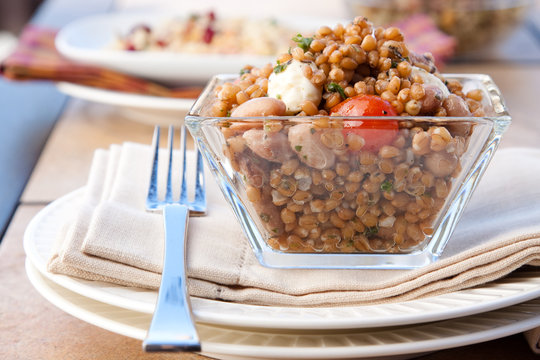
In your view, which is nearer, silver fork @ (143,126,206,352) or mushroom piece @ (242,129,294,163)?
silver fork @ (143,126,206,352)

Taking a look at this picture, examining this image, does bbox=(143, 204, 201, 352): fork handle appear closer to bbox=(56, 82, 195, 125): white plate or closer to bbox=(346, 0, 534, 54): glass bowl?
bbox=(56, 82, 195, 125): white plate

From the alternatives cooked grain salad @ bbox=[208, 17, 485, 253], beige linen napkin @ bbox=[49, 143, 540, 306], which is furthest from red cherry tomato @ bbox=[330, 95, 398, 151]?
beige linen napkin @ bbox=[49, 143, 540, 306]

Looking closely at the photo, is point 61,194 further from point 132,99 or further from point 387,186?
point 387,186

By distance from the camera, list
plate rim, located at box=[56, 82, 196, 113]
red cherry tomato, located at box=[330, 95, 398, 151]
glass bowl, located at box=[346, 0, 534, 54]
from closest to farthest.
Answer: red cherry tomato, located at box=[330, 95, 398, 151]
plate rim, located at box=[56, 82, 196, 113]
glass bowl, located at box=[346, 0, 534, 54]

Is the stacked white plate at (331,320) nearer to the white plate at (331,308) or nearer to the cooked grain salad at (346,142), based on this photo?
the white plate at (331,308)

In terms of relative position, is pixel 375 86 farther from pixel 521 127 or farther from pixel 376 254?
pixel 521 127

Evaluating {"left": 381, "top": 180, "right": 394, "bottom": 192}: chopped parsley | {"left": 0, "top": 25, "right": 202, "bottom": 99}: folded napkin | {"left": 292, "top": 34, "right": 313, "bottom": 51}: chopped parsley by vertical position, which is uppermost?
{"left": 292, "top": 34, "right": 313, "bottom": 51}: chopped parsley

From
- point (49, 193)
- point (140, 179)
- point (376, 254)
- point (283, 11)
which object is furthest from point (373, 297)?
point (283, 11)

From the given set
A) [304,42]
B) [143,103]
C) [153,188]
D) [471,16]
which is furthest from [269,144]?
[471,16]
